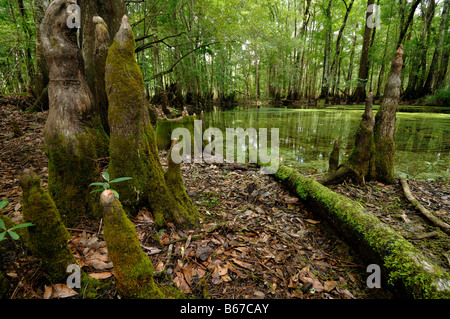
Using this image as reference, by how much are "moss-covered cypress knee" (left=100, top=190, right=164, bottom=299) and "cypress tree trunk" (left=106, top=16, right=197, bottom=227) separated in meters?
1.18

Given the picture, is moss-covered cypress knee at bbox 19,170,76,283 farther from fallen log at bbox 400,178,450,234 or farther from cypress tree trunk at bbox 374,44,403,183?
cypress tree trunk at bbox 374,44,403,183

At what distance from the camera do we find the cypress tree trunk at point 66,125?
2221mm

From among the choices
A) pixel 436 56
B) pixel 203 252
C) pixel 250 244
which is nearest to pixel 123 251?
pixel 203 252

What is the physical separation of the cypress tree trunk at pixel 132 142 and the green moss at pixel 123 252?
3.87 ft

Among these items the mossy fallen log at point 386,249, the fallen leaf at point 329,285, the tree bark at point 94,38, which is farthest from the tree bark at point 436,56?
the tree bark at point 94,38

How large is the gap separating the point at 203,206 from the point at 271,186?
1.74 metres

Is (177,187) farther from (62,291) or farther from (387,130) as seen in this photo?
(387,130)

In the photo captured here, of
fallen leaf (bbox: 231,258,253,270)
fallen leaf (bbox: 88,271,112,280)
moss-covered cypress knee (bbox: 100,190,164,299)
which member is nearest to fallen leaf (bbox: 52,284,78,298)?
fallen leaf (bbox: 88,271,112,280)

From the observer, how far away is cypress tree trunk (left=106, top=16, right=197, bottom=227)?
2.26m

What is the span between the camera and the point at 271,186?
14.4ft

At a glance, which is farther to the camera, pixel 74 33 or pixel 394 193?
pixel 394 193

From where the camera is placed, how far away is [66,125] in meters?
2.32
